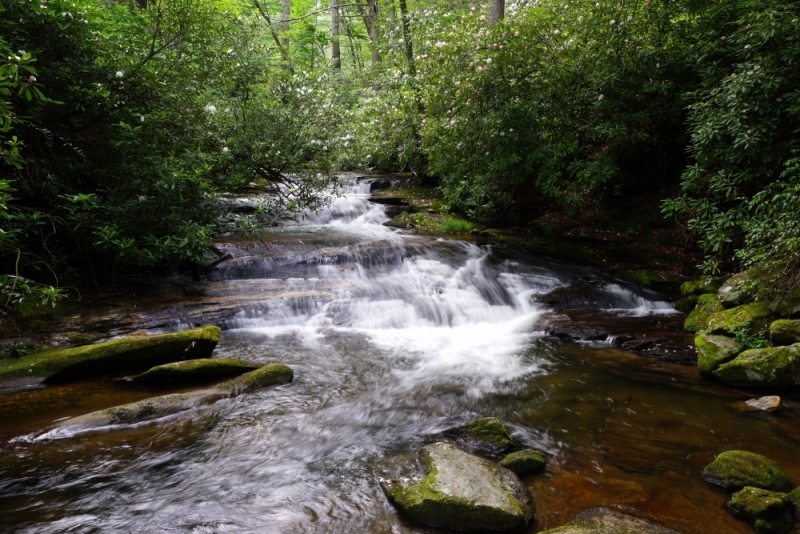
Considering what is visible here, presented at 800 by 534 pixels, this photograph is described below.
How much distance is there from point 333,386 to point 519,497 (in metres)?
2.98

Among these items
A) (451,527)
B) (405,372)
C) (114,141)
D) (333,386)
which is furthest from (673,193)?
(114,141)

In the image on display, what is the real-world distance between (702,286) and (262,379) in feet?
25.5

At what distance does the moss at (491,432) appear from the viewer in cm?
453

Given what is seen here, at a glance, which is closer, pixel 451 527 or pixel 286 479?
pixel 451 527

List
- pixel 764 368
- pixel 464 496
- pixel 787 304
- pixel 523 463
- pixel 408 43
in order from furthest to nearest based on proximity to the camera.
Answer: pixel 408 43 → pixel 787 304 → pixel 764 368 → pixel 523 463 → pixel 464 496

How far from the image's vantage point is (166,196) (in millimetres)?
7207

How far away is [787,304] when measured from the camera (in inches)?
251

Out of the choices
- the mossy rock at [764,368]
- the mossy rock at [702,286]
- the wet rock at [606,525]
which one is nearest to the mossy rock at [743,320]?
the mossy rock at [764,368]

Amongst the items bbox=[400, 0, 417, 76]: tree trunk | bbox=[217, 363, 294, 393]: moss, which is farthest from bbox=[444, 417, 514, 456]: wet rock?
bbox=[400, 0, 417, 76]: tree trunk

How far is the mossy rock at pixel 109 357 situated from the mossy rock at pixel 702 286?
27.3 feet

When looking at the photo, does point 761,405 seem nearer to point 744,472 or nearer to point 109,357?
point 744,472

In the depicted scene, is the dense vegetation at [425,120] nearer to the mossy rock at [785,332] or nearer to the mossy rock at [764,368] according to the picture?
the mossy rock at [785,332]

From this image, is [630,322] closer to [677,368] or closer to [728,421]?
[677,368]

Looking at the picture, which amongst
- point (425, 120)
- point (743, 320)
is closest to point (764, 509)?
point (743, 320)
